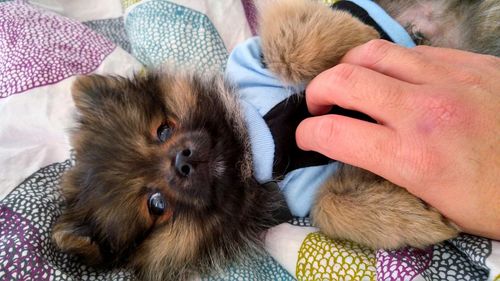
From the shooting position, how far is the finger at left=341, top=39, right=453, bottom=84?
1.33 metres

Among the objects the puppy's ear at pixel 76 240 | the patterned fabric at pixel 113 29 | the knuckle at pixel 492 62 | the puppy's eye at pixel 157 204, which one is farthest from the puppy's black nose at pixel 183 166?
the patterned fabric at pixel 113 29

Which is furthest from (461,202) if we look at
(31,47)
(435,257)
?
(31,47)

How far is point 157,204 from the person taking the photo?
5.33ft

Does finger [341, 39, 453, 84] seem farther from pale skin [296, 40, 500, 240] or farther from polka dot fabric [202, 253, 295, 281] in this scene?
polka dot fabric [202, 253, 295, 281]

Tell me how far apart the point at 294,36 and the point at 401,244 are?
0.83m

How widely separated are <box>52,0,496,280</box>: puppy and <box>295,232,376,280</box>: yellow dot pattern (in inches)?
1.6

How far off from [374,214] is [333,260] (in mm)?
201

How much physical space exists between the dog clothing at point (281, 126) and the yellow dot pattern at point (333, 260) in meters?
0.18

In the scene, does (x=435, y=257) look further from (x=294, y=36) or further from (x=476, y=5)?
(x=476, y=5)

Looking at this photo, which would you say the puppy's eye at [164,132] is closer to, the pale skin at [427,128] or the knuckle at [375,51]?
the pale skin at [427,128]

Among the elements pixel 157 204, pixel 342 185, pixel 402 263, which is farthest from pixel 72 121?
pixel 402 263

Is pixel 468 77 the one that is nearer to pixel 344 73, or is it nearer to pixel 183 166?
pixel 344 73

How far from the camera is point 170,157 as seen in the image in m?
1.59

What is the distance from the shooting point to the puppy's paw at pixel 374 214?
51.8 inches
